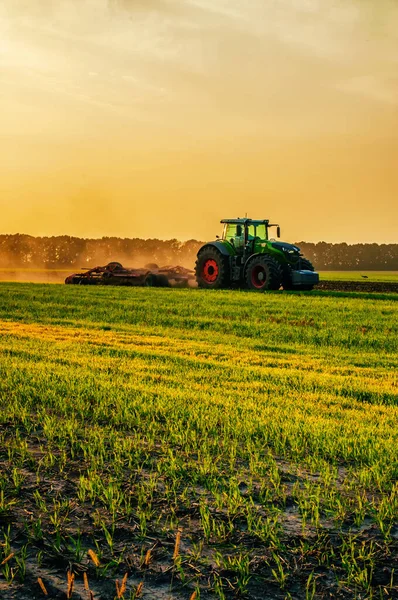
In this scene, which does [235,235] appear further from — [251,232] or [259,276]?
[259,276]

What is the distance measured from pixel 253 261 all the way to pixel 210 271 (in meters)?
3.08

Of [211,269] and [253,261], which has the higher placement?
[253,261]

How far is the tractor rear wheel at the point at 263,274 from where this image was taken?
27234 millimetres

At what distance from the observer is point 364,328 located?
17.9 m

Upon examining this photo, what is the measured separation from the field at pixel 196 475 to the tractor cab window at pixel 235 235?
52.4 ft

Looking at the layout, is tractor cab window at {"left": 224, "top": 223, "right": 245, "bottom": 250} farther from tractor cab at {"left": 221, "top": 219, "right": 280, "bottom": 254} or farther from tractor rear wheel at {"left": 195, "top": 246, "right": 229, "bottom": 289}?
tractor rear wheel at {"left": 195, "top": 246, "right": 229, "bottom": 289}

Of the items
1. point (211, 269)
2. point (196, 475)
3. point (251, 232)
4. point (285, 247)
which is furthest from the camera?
point (211, 269)

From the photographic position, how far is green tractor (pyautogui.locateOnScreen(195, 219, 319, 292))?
27562 mm

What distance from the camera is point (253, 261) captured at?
28047mm

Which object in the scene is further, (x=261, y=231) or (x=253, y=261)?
(x=261, y=231)

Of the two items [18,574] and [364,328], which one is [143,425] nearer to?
[18,574]

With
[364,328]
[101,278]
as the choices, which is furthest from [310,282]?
[101,278]

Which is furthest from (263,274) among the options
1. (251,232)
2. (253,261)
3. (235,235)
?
(235,235)

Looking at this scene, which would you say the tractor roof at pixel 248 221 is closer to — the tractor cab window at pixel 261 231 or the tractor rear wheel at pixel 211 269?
the tractor cab window at pixel 261 231
